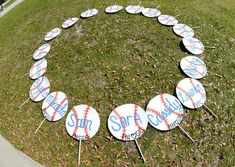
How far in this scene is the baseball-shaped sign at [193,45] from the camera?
10.8m

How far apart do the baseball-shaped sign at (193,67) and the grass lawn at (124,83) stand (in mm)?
292

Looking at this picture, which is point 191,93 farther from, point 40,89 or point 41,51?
point 41,51

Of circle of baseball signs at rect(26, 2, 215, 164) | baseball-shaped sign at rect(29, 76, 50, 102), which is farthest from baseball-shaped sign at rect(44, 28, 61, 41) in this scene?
circle of baseball signs at rect(26, 2, 215, 164)

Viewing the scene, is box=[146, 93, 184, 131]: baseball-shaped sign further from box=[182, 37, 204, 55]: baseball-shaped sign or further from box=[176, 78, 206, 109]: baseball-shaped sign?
box=[182, 37, 204, 55]: baseball-shaped sign

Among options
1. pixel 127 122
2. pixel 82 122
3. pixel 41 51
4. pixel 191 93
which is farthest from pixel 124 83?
pixel 41 51

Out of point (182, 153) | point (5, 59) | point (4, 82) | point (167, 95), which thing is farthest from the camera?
point (5, 59)

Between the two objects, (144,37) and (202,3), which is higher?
(144,37)

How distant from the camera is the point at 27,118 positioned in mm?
10117

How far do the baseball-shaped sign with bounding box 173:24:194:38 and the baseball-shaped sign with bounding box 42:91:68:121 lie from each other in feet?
20.3

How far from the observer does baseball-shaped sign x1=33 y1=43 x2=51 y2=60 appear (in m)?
12.3

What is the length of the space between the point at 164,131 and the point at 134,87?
7.03 ft

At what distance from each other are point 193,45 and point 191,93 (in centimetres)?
285

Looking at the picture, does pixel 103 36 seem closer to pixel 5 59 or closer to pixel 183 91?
pixel 183 91

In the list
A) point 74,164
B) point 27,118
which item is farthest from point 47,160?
point 27,118
